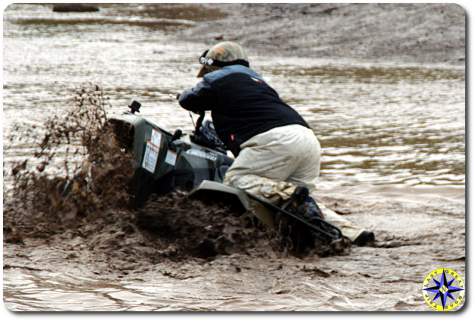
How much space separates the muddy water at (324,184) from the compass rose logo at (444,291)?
78 millimetres

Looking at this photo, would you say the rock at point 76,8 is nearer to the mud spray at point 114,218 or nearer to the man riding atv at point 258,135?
the mud spray at point 114,218

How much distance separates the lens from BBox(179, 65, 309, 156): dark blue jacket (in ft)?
20.6

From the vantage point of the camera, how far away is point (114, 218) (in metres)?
6.56

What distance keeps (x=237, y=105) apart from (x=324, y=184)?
2699 mm

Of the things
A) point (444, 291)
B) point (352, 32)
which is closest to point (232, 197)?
point (444, 291)

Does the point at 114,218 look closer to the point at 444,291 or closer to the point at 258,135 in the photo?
the point at 258,135

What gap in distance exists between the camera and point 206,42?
80.8 ft

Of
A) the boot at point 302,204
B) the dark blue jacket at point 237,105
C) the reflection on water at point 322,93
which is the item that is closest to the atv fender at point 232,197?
the boot at point 302,204

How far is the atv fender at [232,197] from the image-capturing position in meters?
6.06

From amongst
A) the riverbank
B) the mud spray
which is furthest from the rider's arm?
the riverbank

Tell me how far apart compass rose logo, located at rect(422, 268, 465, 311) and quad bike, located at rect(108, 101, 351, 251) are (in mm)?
867

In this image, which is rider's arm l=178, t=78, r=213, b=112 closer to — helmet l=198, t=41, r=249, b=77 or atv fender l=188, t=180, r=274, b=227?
helmet l=198, t=41, r=249, b=77

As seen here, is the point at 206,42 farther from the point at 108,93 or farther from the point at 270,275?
the point at 270,275

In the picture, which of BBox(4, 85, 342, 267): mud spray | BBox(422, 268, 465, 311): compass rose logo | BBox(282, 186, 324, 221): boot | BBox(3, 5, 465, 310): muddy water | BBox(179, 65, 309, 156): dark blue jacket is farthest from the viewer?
BBox(179, 65, 309, 156): dark blue jacket
